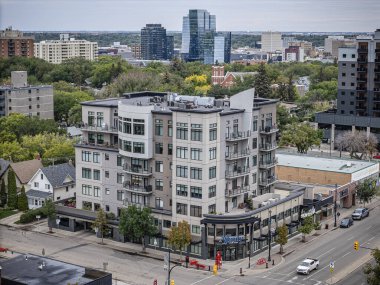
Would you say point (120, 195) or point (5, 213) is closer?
point (120, 195)

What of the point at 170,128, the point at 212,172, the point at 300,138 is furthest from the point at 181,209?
the point at 300,138

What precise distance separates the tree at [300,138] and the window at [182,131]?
48.8 meters

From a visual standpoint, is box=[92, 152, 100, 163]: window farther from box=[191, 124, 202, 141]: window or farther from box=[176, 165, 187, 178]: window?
box=[191, 124, 202, 141]: window

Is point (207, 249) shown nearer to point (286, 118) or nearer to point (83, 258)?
point (83, 258)

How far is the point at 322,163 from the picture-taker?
3797 inches

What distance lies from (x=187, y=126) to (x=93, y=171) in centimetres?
1404

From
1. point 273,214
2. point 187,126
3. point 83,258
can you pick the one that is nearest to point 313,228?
point 273,214

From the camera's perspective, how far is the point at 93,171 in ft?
253

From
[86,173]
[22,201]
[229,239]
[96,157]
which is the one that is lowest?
[229,239]

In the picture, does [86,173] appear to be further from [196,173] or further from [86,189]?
[196,173]

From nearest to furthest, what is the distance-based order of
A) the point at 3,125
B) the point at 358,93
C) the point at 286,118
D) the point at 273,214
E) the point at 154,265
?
the point at 154,265 < the point at 273,214 < the point at 3,125 < the point at 358,93 < the point at 286,118

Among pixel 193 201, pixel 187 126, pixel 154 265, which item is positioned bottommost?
pixel 154 265

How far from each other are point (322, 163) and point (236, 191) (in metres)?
27.8

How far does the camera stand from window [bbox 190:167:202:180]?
68.6 m
